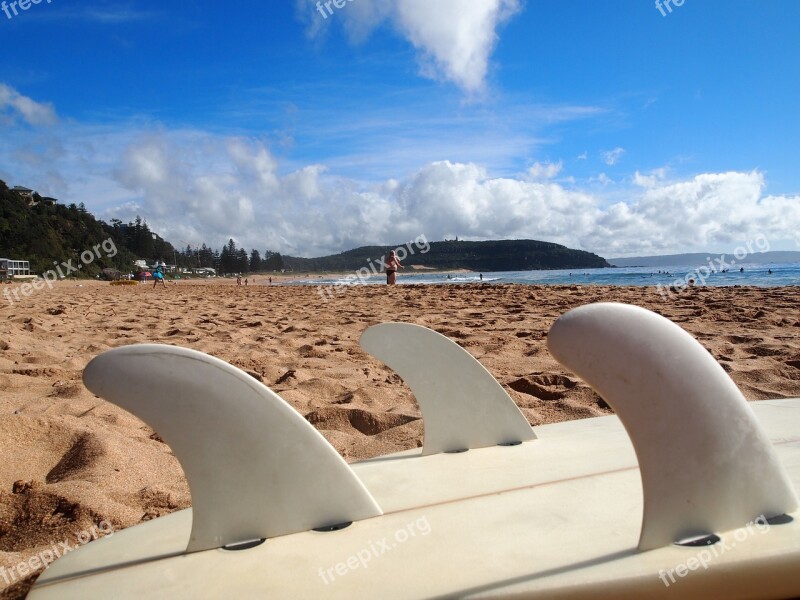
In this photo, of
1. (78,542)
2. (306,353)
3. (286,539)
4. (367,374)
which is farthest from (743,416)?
(306,353)

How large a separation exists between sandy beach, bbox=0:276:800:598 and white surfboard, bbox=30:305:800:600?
0.28 meters

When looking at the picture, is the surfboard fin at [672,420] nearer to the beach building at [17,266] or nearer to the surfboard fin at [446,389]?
the surfboard fin at [446,389]

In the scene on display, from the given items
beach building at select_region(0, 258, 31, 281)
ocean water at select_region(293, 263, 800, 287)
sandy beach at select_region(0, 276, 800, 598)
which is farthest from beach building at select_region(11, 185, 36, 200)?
sandy beach at select_region(0, 276, 800, 598)

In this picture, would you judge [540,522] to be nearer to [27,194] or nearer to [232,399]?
[232,399]

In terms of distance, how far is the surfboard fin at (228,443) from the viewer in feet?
3.47

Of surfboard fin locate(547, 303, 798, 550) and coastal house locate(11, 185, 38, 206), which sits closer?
surfboard fin locate(547, 303, 798, 550)

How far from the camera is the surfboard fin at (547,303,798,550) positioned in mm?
968

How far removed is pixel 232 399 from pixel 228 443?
98mm

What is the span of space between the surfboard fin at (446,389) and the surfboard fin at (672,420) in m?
0.69

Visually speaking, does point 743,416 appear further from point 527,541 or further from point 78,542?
point 78,542

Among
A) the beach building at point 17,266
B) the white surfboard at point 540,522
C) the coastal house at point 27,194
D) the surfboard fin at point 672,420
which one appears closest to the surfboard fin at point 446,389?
the white surfboard at point 540,522

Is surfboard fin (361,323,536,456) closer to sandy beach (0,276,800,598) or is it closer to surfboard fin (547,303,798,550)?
sandy beach (0,276,800,598)

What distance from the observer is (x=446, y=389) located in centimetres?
168

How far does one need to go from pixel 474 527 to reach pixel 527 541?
12 cm
